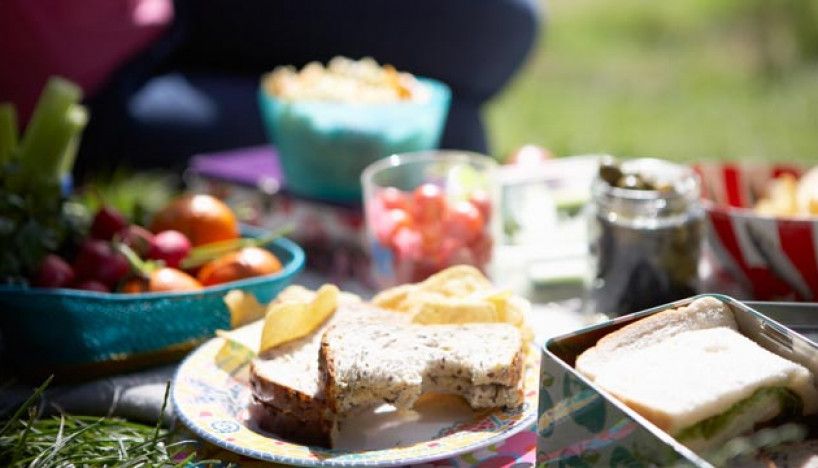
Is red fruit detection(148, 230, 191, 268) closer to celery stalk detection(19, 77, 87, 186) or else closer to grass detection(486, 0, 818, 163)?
celery stalk detection(19, 77, 87, 186)

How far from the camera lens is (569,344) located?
83 cm

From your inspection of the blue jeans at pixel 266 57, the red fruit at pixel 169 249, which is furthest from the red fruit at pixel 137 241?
the blue jeans at pixel 266 57

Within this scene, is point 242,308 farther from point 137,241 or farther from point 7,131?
point 7,131

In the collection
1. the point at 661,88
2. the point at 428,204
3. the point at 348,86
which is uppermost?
the point at 348,86

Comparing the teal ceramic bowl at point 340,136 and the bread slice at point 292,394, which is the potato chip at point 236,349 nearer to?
the bread slice at point 292,394

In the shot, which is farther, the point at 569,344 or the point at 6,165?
the point at 6,165

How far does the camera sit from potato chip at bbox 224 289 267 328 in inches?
45.1

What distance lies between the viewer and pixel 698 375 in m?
0.78

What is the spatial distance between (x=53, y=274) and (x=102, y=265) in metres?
0.06

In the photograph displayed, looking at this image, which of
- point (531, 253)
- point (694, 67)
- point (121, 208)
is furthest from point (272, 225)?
point (694, 67)

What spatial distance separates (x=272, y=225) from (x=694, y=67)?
10.7 feet

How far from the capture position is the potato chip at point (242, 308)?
3.76ft

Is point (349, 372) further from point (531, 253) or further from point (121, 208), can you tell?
point (121, 208)

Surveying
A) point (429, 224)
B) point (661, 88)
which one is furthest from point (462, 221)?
point (661, 88)
